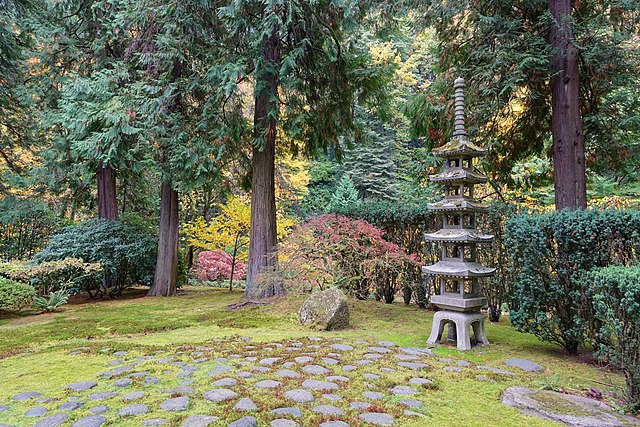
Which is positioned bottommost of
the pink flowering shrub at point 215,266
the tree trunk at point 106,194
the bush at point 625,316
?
the pink flowering shrub at point 215,266

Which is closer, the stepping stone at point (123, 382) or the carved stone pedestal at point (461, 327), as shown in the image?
the stepping stone at point (123, 382)

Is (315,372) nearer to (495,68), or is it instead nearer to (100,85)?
(495,68)

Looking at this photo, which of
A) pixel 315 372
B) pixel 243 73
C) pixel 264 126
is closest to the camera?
pixel 315 372

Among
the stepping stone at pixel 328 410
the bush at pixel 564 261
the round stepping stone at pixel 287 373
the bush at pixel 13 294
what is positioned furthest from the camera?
the bush at pixel 13 294

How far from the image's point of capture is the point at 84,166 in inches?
303

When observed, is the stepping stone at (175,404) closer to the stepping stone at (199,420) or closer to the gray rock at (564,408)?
the stepping stone at (199,420)

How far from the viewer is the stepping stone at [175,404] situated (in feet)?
7.84

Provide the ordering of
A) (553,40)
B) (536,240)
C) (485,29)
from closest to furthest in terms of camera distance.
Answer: (536,240), (553,40), (485,29)

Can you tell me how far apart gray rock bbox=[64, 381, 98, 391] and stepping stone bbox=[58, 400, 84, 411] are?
26 centimetres

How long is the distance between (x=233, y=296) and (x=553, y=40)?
23.1ft

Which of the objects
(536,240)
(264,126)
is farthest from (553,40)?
(264,126)

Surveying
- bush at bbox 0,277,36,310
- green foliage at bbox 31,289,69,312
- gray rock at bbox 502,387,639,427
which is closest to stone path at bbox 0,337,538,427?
gray rock at bbox 502,387,639,427

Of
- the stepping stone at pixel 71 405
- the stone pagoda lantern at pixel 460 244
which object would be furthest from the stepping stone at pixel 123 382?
the stone pagoda lantern at pixel 460 244

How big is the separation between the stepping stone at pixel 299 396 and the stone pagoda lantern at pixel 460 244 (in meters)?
2.05
